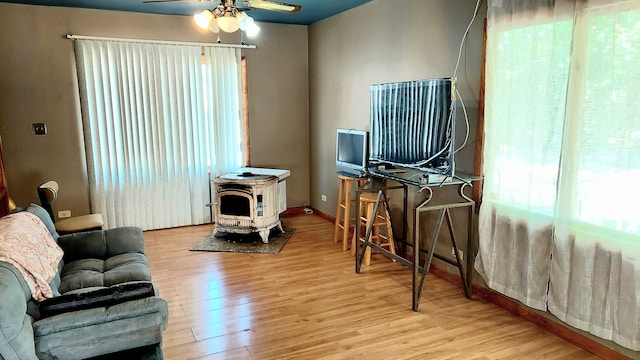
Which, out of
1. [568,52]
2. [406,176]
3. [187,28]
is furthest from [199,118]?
[568,52]

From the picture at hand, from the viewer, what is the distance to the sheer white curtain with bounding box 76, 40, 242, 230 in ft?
16.5

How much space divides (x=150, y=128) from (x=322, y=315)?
334 centimetres

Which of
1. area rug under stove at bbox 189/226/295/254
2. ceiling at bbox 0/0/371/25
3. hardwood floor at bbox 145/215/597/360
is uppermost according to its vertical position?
ceiling at bbox 0/0/371/25

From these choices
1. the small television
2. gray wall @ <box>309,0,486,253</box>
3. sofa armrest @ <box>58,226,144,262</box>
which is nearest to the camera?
sofa armrest @ <box>58,226,144,262</box>

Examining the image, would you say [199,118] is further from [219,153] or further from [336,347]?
[336,347]

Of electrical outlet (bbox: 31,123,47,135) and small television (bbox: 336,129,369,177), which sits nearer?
small television (bbox: 336,129,369,177)

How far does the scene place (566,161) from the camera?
264cm

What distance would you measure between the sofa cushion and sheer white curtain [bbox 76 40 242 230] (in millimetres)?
2171

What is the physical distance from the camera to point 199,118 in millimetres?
5496

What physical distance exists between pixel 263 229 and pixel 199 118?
5.60 ft

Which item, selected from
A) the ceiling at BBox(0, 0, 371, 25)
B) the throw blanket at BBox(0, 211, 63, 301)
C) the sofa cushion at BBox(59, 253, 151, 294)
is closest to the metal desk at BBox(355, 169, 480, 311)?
the sofa cushion at BBox(59, 253, 151, 294)

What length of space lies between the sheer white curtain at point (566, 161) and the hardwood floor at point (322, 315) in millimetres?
366

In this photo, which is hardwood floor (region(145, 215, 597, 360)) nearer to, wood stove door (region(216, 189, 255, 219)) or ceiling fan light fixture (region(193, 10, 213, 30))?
wood stove door (region(216, 189, 255, 219))

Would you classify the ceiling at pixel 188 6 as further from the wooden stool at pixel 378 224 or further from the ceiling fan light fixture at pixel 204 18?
the wooden stool at pixel 378 224
